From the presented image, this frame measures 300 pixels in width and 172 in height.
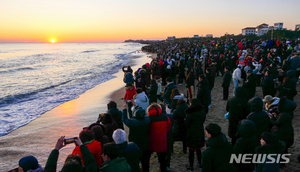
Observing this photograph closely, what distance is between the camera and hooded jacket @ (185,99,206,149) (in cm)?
431

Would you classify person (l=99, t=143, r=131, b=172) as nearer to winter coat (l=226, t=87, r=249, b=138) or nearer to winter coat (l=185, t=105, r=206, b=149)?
winter coat (l=185, t=105, r=206, b=149)

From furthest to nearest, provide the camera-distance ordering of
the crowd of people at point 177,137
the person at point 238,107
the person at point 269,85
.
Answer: the person at point 269,85, the person at point 238,107, the crowd of people at point 177,137

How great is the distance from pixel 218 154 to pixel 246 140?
2.73 ft

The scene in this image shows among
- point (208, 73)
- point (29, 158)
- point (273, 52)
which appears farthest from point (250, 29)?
point (29, 158)

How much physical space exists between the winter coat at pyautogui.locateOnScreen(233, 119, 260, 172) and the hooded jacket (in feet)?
3.14

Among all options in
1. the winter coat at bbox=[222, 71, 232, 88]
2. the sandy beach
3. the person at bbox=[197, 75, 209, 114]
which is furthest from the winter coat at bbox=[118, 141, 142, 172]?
the winter coat at bbox=[222, 71, 232, 88]

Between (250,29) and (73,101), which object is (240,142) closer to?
(73,101)

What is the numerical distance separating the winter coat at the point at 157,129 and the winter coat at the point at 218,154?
121 cm

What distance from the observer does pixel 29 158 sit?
267 centimetres

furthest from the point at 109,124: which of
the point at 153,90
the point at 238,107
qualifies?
the point at 238,107

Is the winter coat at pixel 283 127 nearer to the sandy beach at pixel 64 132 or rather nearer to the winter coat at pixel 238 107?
the winter coat at pixel 238 107

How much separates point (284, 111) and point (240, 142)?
1652mm

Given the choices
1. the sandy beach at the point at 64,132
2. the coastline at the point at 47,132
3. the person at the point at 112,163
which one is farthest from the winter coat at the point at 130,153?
the coastline at the point at 47,132

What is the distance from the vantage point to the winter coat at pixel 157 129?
401cm
